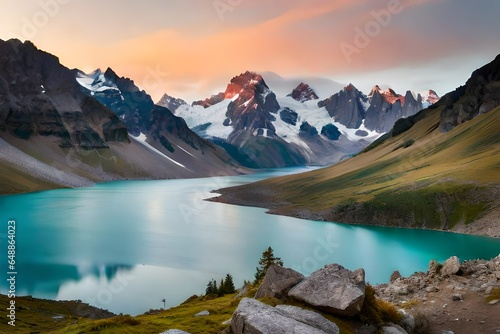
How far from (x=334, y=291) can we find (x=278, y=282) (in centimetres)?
271

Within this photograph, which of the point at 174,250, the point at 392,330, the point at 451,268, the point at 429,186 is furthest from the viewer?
the point at 429,186

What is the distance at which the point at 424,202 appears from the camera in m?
111

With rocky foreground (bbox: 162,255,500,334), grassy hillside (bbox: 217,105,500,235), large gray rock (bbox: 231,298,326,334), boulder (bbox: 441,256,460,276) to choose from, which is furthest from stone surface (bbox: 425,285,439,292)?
grassy hillside (bbox: 217,105,500,235)

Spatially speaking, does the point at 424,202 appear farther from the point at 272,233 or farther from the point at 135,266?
the point at 135,266

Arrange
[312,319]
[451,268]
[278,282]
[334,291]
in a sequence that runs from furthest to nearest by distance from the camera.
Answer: [451,268]
[278,282]
[334,291]
[312,319]

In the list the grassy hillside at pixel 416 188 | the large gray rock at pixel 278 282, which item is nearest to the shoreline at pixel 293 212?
the grassy hillside at pixel 416 188

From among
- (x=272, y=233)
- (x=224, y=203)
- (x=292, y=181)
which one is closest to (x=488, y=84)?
(x=292, y=181)

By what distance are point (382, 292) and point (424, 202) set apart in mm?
94197

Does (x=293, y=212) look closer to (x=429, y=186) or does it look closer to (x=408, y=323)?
(x=429, y=186)

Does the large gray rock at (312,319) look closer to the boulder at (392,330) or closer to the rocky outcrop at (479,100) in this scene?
the boulder at (392,330)

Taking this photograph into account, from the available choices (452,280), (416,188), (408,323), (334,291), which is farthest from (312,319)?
(416,188)

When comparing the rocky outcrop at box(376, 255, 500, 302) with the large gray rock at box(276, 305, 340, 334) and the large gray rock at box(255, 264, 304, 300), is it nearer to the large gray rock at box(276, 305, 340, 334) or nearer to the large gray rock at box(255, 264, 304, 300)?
the large gray rock at box(255, 264, 304, 300)

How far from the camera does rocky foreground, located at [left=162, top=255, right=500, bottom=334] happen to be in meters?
14.0

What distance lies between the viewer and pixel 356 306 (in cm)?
1680
